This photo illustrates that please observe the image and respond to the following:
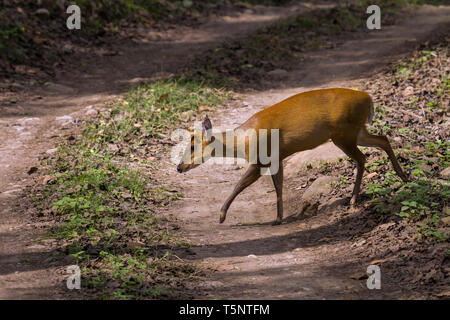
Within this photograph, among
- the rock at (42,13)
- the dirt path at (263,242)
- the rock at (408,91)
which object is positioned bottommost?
the dirt path at (263,242)

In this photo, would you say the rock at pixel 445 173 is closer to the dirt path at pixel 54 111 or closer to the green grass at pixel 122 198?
the green grass at pixel 122 198

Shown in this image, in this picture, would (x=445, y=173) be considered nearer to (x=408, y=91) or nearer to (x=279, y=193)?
(x=279, y=193)

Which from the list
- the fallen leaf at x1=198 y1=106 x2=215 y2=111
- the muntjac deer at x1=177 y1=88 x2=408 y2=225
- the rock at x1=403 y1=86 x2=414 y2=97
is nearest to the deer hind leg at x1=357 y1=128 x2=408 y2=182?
the muntjac deer at x1=177 y1=88 x2=408 y2=225

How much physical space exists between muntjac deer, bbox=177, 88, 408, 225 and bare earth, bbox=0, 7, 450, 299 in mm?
493

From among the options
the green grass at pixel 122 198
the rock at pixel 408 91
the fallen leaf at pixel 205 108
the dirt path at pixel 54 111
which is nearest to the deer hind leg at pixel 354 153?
the green grass at pixel 122 198

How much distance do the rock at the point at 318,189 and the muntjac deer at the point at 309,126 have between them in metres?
0.52

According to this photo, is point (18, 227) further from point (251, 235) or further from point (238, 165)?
point (238, 165)

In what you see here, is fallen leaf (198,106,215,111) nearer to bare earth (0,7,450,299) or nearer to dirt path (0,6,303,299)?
bare earth (0,7,450,299)

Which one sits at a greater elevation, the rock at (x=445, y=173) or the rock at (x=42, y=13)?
the rock at (x=42, y=13)

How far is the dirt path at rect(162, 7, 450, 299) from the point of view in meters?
4.77

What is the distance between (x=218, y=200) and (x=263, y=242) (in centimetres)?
132

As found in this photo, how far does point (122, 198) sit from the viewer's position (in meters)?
6.75

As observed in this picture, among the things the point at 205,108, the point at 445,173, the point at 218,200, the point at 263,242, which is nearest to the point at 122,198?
the point at 218,200

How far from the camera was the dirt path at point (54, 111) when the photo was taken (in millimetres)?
5004
